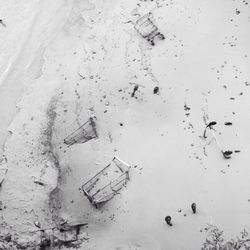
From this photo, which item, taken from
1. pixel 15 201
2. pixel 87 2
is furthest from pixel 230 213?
pixel 87 2

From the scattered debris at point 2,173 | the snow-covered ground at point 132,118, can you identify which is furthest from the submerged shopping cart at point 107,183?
the scattered debris at point 2,173

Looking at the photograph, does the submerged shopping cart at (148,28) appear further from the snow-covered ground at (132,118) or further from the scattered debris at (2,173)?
the scattered debris at (2,173)

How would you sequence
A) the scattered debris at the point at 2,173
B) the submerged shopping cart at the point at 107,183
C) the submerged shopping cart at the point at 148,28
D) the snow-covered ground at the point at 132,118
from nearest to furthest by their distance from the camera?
the snow-covered ground at the point at 132,118 → the submerged shopping cart at the point at 107,183 → the scattered debris at the point at 2,173 → the submerged shopping cart at the point at 148,28

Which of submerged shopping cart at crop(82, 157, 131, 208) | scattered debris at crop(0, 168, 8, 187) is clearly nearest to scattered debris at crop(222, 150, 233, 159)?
submerged shopping cart at crop(82, 157, 131, 208)

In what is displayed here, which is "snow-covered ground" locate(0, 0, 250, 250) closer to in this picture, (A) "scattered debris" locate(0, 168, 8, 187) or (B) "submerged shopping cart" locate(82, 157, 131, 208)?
(A) "scattered debris" locate(0, 168, 8, 187)

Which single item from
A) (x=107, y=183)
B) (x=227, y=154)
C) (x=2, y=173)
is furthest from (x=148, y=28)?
(x=2, y=173)

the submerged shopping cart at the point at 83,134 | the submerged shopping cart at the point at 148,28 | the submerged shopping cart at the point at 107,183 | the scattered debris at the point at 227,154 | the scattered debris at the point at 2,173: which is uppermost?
the scattered debris at the point at 2,173

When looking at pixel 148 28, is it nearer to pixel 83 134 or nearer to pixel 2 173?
pixel 83 134

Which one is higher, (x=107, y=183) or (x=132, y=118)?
(x=132, y=118)
